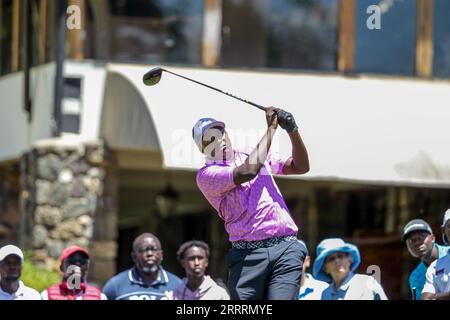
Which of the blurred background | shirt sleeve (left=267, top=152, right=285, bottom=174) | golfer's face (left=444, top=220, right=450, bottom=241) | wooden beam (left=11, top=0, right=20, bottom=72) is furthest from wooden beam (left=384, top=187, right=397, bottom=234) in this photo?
shirt sleeve (left=267, top=152, right=285, bottom=174)

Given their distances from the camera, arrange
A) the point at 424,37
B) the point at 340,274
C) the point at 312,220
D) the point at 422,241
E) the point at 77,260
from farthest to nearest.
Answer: the point at 312,220
the point at 424,37
the point at 77,260
the point at 340,274
the point at 422,241

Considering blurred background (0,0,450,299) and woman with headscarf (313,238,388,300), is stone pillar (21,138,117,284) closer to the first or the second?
blurred background (0,0,450,299)

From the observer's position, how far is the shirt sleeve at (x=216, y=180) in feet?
18.3

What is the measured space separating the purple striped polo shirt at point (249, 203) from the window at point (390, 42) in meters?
5.84

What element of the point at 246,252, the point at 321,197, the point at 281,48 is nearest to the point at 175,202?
the point at 321,197

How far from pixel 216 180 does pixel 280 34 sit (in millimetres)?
6498

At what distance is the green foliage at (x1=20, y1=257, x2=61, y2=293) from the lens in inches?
366

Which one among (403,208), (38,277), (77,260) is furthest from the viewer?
(403,208)

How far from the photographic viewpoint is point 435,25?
11.5 m

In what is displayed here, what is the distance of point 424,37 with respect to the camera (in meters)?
11.5

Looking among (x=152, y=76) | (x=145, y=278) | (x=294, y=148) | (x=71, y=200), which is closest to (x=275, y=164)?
(x=294, y=148)

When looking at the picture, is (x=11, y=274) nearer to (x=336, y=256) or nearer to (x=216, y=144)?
(x=216, y=144)

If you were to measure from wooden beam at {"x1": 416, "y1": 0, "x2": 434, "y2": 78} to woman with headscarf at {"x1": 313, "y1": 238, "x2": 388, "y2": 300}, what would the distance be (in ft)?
14.9
